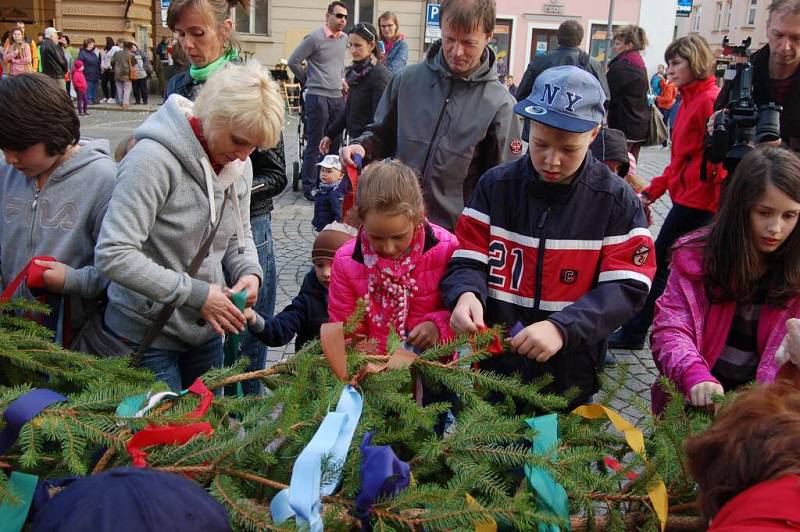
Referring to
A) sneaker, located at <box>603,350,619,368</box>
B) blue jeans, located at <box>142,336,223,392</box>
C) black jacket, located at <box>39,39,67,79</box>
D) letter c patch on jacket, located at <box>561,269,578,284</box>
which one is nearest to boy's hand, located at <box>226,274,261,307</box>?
blue jeans, located at <box>142,336,223,392</box>

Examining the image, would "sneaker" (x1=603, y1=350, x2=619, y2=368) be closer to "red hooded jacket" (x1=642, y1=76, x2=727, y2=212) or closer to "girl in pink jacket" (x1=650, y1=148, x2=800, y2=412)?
"red hooded jacket" (x1=642, y1=76, x2=727, y2=212)

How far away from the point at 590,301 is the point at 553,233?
0.25m

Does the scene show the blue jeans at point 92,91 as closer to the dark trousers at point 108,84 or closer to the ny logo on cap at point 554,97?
the dark trousers at point 108,84

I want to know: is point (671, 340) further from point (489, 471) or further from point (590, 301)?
point (489, 471)

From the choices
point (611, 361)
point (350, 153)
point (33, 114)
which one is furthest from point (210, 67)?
point (611, 361)

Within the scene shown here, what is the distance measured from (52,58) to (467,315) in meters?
18.2

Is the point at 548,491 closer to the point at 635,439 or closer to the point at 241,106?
the point at 635,439

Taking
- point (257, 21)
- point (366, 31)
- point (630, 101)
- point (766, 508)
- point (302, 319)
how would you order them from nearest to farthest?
point (766, 508)
point (302, 319)
point (630, 101)
point (366, 31)
point (257, 21)

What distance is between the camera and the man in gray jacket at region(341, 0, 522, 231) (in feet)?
10.6

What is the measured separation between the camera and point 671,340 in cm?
233

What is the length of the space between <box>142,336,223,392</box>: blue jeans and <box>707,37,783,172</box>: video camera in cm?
266

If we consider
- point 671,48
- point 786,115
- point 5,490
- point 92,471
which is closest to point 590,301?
point 92,471

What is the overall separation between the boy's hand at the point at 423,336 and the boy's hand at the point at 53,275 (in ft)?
3.70

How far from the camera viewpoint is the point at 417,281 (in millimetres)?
2494
